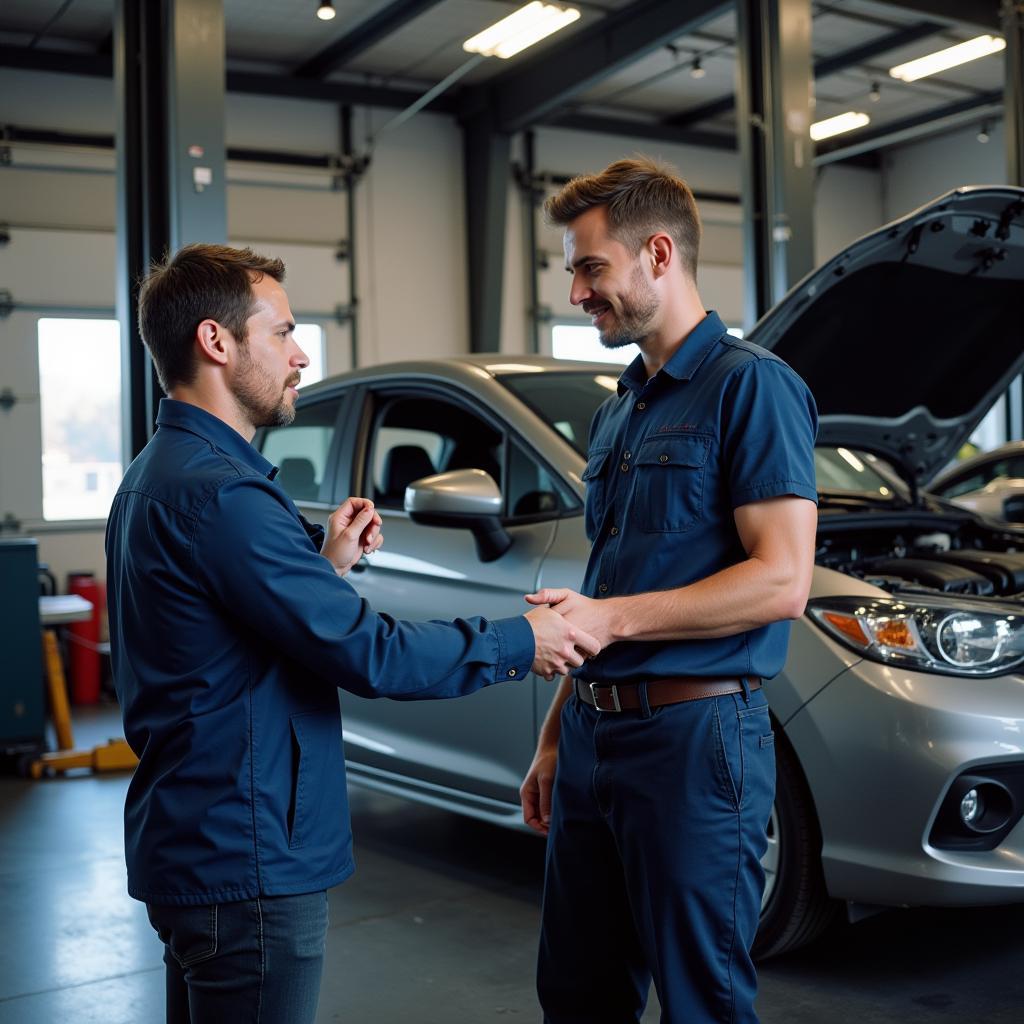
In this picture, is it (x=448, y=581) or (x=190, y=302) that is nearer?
(x=190, y=302)

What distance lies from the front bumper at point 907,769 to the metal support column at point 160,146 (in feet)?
11.0

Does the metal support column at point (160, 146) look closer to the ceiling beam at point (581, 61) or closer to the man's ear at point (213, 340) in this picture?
the man's ear at point (213, 340)

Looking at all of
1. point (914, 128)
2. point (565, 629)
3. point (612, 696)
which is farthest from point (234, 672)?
point (914, 128)

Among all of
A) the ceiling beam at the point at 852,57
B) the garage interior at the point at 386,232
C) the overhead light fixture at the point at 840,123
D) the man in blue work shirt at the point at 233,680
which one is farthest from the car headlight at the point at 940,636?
the overhead light fixture at the point at 840,123

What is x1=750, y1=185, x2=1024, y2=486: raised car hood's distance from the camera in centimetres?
288

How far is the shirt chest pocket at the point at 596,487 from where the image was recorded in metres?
2.08

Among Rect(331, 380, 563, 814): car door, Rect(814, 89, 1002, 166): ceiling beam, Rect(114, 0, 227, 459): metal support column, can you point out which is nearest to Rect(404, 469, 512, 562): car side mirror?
Rect(331, 380, 563, 814): car door

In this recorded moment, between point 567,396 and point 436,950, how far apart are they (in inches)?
61.7

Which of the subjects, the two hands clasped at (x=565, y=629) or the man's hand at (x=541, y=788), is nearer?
the two hands clasped at (x=565, y=629)

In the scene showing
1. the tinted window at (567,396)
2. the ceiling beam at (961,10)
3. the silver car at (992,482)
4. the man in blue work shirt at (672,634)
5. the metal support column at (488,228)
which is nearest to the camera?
the man in blue work shirt at (672,634)

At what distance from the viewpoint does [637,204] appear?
1872 mm

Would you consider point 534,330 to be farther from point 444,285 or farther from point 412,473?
point 412,473

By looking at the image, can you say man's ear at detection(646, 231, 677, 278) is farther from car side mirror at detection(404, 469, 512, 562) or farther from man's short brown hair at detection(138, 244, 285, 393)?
car side mirror at detection(404, 469, 512, 562)

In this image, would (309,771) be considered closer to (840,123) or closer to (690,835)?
(690,835)
